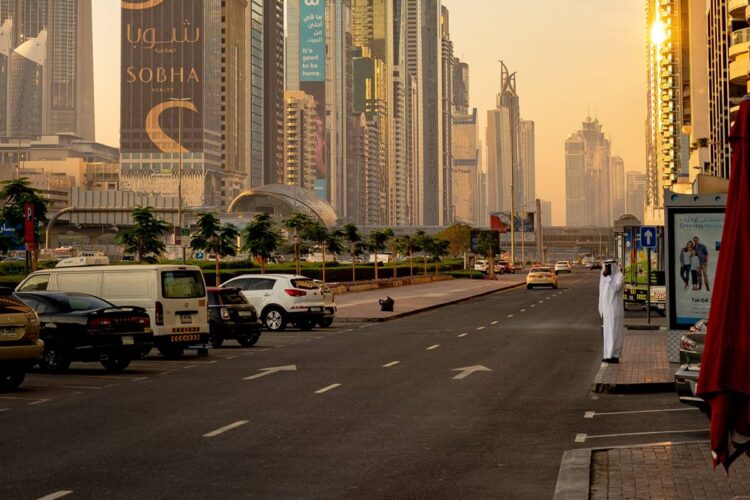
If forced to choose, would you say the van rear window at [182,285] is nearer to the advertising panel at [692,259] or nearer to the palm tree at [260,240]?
the advertising panel at [692,259]

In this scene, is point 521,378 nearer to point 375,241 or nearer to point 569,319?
point 569,319

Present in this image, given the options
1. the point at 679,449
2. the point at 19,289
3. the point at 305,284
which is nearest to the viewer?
the point at 679,449

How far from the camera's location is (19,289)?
83.4 ft

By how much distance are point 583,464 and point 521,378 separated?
9.28 metres

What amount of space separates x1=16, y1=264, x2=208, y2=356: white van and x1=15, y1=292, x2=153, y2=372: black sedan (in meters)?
2.07

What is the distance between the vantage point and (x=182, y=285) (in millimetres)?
24516

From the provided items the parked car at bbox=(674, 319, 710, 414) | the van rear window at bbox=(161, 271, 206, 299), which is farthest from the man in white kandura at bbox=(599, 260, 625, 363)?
the van rear window at bbox=(161, 271, 206, 299)

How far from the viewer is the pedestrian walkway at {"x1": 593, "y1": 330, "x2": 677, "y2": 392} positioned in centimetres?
1741

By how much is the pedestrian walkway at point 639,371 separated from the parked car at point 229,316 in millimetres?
9002

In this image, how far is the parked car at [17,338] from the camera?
58.0 feet

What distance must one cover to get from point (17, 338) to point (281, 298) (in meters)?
17.5

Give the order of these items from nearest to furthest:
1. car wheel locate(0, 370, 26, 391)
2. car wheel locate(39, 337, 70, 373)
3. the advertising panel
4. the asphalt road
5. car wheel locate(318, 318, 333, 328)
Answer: the asphalt road → car wheel locate(0, 370, 26, 391) → the advertising panel → car wheel locate(39, 337, 70, 373) → car wheel locate(318, 318, 333, 328)

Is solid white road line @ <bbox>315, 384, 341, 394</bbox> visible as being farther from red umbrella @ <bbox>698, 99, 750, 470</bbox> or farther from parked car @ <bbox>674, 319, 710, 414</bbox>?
red umbrella @ <bbox>698, 99, 750, 470</bbox>

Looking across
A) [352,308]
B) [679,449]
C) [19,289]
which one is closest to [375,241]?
[352,308]
